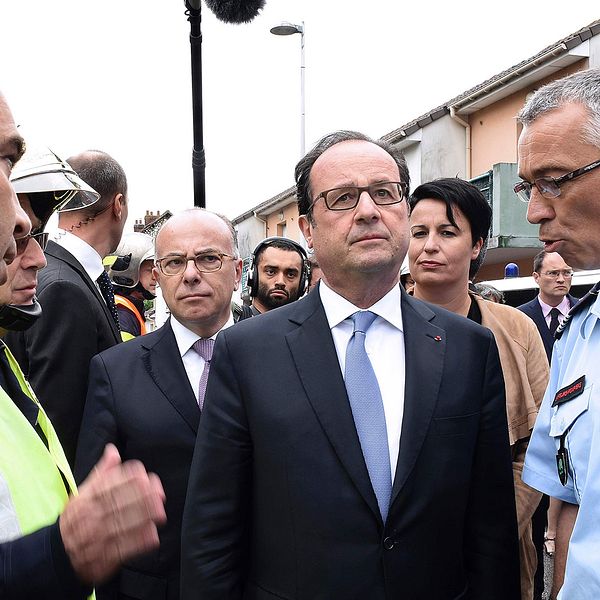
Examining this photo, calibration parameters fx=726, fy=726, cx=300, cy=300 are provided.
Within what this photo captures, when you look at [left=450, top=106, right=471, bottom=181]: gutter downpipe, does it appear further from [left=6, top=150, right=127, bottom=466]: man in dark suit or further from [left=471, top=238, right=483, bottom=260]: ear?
[left=6, top=150, right=127, bottom=466]: man in dark suit

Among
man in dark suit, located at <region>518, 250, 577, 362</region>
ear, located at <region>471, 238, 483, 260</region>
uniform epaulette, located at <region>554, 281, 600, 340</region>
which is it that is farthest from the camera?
man in dark suit, located at <region>518, 250, 577, 362</region>

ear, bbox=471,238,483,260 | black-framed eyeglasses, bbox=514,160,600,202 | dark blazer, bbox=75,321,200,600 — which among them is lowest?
dark blazer, bbox=75,321,200,600

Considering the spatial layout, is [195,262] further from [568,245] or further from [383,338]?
[568,245]

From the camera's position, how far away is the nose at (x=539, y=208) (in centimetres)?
213

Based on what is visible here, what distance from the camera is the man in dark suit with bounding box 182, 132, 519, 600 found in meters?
2.13

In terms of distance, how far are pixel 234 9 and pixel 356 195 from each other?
171 inches

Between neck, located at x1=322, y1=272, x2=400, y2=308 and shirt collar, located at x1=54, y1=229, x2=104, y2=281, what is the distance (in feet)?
5.46

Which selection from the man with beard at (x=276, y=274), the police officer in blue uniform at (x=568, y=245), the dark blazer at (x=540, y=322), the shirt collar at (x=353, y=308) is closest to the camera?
the police officer in blue uniform at (x=568, y=245)

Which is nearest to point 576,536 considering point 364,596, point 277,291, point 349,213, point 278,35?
point 364,596

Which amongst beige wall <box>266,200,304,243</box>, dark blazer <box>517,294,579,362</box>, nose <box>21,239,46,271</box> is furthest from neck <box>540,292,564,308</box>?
beige wall <box>266,200,304,243</box>

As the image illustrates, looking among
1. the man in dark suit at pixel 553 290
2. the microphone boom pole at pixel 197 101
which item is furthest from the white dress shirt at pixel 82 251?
the man in dark suit at pixel 553 290

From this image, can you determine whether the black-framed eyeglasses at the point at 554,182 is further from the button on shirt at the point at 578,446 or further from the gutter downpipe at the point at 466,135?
the gutter downpipe at the point at 466,135

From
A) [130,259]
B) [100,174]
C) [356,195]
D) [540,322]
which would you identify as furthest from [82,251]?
[540,322]

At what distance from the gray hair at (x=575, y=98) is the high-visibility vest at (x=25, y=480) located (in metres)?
1.64
